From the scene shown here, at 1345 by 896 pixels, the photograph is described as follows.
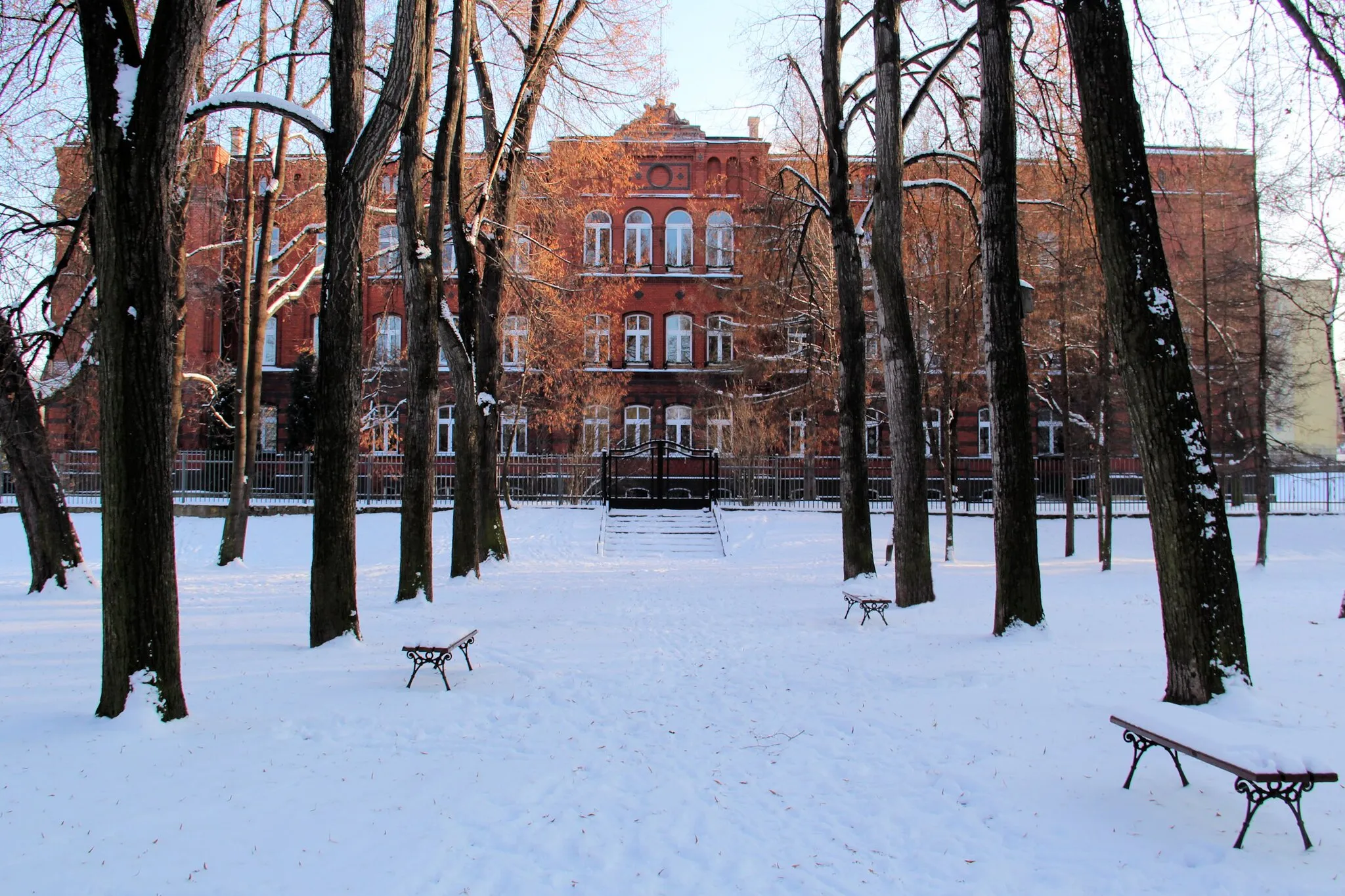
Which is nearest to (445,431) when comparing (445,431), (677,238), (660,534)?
(445,431)

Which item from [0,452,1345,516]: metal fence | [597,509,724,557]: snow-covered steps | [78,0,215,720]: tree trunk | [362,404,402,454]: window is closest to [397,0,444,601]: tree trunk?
[78,0,215,720]: tree trunk

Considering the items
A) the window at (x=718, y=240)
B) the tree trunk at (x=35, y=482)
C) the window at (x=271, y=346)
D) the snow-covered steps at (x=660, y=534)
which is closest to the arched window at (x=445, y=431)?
the window at (x=271, y=346)

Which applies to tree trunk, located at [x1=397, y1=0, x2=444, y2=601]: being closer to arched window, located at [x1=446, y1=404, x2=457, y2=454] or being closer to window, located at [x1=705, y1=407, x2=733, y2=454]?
window, located at [x1=705, y1=407, x2=733, y2=454]

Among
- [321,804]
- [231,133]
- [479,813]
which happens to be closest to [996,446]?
[479,813]

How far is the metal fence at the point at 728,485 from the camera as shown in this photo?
2469 centimetres

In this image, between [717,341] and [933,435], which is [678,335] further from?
[933,435]

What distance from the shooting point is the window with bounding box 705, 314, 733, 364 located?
34750mm

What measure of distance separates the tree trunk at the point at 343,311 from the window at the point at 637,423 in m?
26.5

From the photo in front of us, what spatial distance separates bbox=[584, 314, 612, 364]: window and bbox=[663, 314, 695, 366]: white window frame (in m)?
2.50

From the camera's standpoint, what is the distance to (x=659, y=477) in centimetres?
2558

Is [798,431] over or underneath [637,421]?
underneath

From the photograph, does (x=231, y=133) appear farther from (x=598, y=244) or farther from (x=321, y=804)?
(x=598, y=244)

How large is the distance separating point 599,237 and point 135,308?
31.1 metres

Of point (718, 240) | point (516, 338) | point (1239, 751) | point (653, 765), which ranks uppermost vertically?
point (718, 240)
